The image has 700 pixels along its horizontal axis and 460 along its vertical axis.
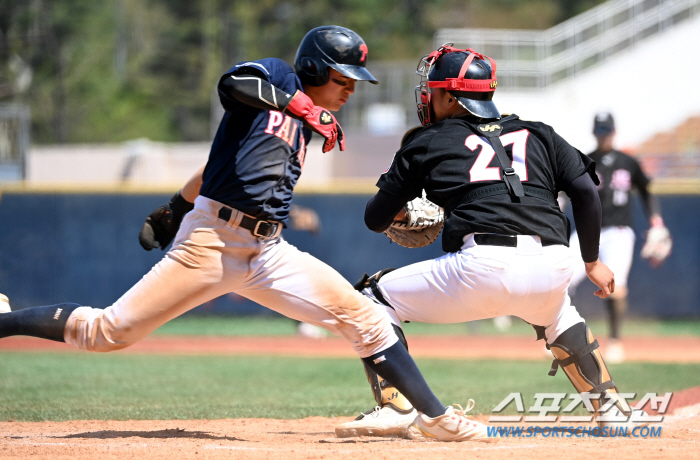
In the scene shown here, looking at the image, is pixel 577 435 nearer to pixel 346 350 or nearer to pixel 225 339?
pixel 346 350

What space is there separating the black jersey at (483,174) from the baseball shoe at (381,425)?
39.0 inches

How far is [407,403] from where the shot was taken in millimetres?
4531

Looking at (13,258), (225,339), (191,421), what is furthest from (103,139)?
(191,421)

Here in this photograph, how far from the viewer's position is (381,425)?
14.4ft

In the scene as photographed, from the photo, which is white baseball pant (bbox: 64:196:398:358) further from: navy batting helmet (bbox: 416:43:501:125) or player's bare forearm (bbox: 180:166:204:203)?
navy batting helmet (bbox: 416:43:501:125)

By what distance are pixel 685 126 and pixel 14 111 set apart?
14983mm

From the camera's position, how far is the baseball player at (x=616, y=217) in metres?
8.73

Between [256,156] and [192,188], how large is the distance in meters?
0.66

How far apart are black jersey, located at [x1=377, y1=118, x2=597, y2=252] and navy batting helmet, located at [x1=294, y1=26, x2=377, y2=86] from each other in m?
0.53

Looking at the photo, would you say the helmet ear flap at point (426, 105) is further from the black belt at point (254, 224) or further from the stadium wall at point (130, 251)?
the stadium wall at point (130, 251)

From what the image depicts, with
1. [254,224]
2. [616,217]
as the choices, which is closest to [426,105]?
[254,224]

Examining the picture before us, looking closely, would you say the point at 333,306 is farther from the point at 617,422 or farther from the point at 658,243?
the point at 658,243

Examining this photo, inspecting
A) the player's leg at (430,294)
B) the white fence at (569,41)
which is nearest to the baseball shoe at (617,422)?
the player's leg at (430,294)

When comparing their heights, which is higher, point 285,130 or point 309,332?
point 285,130
